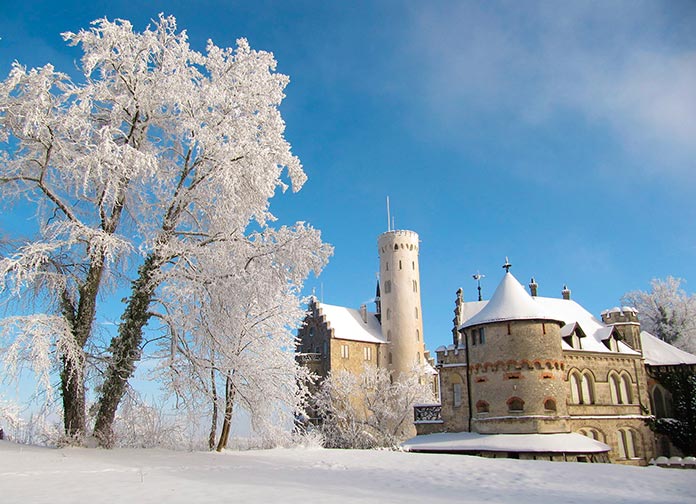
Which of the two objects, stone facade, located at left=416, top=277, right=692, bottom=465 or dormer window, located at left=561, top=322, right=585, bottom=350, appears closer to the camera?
stone facade, located at left=416, top=277, right=692, bottom=465

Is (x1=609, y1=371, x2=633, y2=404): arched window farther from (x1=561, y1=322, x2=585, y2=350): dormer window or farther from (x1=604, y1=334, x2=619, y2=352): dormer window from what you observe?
(x1=561, y1=322, x2=585, y2=350): dormer window

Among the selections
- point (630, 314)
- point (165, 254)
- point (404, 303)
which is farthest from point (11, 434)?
point (404, 303)

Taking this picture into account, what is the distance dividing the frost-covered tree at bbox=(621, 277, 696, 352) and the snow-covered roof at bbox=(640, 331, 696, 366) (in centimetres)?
1201

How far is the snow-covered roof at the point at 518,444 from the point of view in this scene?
24297 millimetres

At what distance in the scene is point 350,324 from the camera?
52.0 metres

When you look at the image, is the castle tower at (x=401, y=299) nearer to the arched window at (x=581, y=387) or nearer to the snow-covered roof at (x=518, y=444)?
the arched window at (x=581, y=387)

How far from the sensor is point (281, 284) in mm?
15078

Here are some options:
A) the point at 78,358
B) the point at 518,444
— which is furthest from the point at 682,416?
the point at 78,358

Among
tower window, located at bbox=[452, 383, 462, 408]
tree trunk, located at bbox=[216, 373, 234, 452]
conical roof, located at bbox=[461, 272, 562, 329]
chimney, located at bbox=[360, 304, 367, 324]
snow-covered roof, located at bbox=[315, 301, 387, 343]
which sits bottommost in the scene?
tree trunk, located at bbox=[216, 373, 234, 452]

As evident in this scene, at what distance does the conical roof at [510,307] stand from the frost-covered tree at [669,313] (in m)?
25.6

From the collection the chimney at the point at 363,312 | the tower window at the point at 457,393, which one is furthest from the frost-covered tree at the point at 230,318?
the chimney at the point at 363,312

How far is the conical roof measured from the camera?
27.3 meters

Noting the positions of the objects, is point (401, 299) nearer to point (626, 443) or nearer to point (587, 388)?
point (587, 388)

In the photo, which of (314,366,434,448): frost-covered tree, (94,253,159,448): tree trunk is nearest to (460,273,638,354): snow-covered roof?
(314,366,434,448): frost-covered tree
